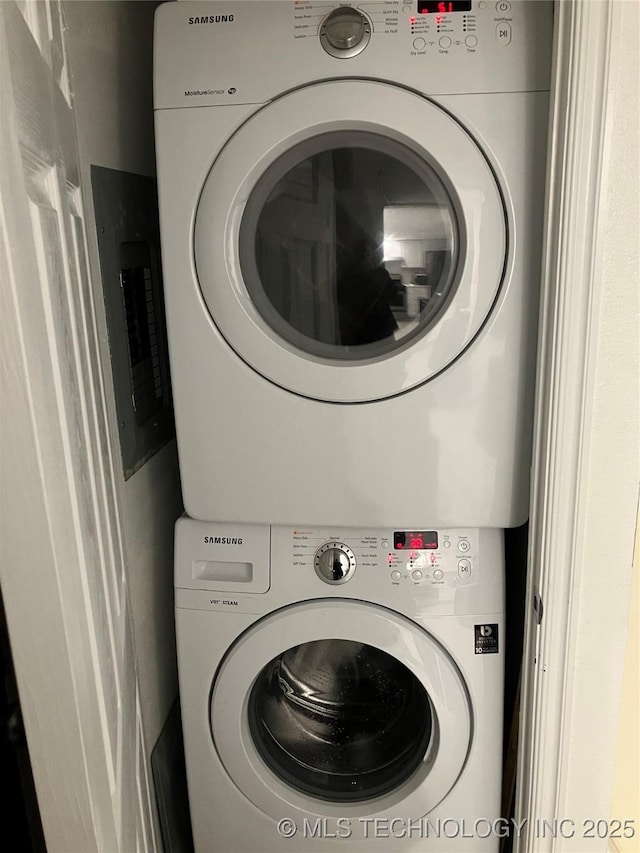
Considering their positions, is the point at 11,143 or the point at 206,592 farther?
the point at 206,592

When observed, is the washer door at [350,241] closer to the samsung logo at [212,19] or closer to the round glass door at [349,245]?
the round glass door at [349,245]

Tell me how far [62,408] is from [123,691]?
0.54 meters

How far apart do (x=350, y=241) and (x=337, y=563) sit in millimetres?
569

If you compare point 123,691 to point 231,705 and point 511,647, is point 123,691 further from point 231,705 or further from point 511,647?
point 511,647

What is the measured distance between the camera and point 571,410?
1058 millimetres

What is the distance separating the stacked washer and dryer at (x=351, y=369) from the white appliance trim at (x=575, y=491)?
0.27 ft

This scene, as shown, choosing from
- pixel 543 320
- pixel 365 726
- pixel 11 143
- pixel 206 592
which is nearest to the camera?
pixel 11 143

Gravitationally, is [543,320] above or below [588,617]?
above

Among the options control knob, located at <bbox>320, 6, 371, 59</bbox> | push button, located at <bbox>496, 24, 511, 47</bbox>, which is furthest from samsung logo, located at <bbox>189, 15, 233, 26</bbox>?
push button, located at <bbox>496, 24, 511, 47</bbox>

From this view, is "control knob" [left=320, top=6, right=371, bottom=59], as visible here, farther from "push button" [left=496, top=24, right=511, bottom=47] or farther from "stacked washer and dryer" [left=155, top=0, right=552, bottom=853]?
"push button" [left=496, top=24, right=511, bottom=47]

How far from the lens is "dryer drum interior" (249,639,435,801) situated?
1401 mm

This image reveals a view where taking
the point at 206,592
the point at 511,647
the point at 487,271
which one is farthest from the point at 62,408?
the point at 511,647

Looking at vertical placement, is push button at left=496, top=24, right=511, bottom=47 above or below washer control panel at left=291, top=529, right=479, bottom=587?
above

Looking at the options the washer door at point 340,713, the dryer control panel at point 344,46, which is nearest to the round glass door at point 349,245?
the dryer control panel at point 344,46
